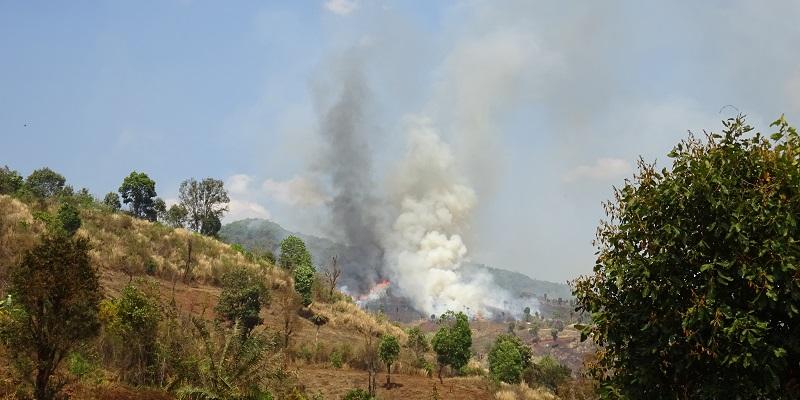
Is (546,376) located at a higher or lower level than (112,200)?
lower

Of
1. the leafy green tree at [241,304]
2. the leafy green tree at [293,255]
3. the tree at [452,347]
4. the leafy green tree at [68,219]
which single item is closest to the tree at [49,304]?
the leafy green tree at [241,304]

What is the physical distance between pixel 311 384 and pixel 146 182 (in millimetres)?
60842

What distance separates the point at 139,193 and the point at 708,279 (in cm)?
8174

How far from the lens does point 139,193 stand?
7675 cm

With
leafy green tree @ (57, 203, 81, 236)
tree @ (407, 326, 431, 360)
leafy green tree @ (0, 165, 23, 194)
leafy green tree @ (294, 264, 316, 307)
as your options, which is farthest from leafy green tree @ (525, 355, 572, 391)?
leafy green tree @ (0, 165, 23, 194)

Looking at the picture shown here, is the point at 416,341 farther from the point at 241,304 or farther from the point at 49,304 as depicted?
the point at 49,304

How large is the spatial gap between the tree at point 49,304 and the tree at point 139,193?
233 ft

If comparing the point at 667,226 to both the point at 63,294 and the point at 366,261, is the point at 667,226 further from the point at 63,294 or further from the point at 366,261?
the point at 366,261

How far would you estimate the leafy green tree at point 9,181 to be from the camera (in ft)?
176

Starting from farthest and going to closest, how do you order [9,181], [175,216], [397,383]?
[175,216] → [9,181] → [397,383]

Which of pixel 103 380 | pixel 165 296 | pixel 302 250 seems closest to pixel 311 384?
pixel 103 380

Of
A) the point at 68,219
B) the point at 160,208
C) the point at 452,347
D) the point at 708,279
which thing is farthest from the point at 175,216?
the point at 708,279

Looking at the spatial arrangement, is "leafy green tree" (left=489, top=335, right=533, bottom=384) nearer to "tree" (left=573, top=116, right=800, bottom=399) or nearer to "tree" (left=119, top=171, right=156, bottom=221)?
"tree" (left=573, top=116, right=800, bottom=399)

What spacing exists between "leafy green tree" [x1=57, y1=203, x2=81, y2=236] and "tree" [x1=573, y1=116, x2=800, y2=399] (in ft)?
136
